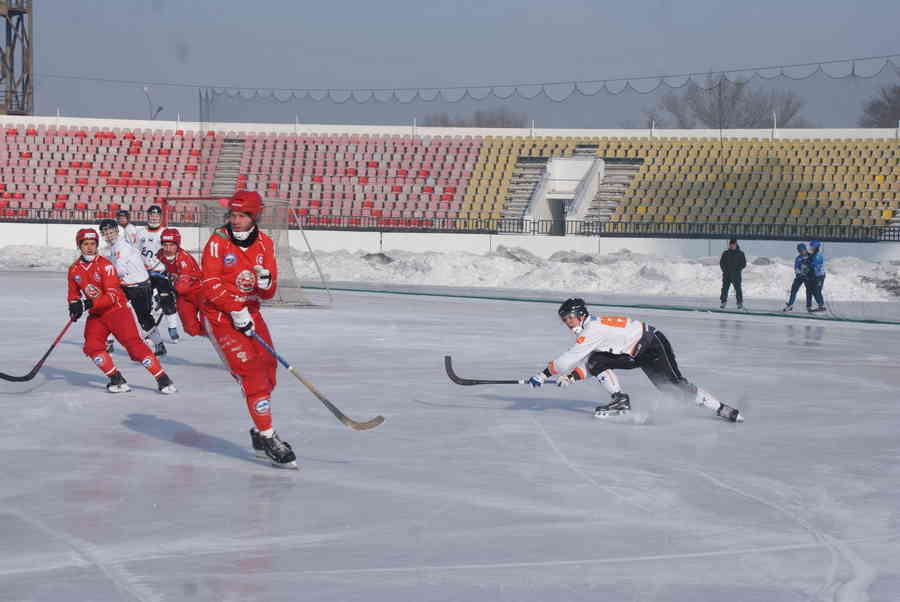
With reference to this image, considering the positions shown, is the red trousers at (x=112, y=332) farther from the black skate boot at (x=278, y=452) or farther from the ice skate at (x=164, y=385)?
the black skate boot at (x=278, y=452)

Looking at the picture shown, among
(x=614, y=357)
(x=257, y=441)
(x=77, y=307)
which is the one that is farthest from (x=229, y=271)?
(x=77, y=307)

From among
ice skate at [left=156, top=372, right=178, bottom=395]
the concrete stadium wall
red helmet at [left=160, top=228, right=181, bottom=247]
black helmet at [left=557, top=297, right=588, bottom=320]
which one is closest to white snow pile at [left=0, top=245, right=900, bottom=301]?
the concrete stadium wall

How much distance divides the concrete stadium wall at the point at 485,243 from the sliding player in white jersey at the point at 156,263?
1724cm

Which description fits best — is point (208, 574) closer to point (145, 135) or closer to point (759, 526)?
point (759, 526)

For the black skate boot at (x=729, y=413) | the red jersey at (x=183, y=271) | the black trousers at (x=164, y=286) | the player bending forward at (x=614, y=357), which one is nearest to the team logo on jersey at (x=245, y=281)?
the player bending forward at (x=614, y=357)

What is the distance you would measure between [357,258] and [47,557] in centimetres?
2682

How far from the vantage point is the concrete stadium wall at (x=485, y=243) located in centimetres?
3031

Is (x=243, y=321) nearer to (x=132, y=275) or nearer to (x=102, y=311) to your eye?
(x=102, y=311)

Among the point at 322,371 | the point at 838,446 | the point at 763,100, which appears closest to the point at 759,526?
the point at 838,446

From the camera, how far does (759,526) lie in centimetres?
588

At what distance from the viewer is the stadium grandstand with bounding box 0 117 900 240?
32875mm

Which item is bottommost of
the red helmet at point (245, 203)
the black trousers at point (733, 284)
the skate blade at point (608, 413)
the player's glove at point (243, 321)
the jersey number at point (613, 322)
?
the skate blade at point (608, 413)

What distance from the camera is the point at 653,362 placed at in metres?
9.02

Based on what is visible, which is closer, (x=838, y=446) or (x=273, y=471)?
(x=273, y=471)
